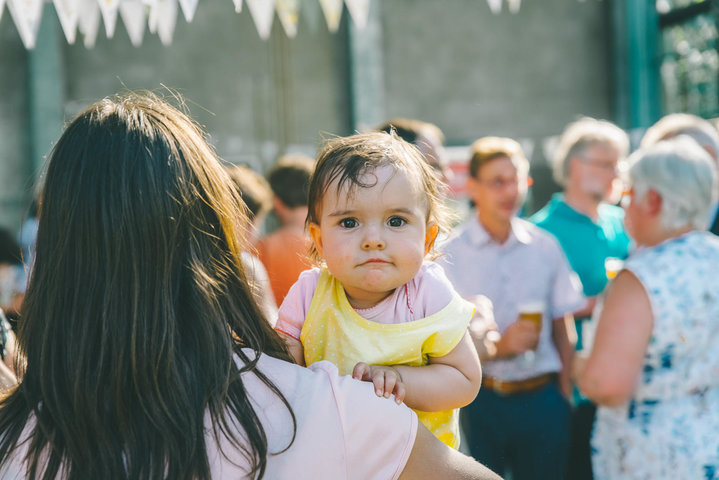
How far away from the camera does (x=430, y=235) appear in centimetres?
178

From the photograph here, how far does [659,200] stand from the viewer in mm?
2725

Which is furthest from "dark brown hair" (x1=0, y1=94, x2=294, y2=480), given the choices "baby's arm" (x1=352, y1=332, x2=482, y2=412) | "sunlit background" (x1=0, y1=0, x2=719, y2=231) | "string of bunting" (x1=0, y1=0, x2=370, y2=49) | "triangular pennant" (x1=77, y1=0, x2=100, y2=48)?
"sunlit background" (x1=0, y1=0, x2=719, y2=231)

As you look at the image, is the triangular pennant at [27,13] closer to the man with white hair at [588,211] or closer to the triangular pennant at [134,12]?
the triangular pennant at [134,12]

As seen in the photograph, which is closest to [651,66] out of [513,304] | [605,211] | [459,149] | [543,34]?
[543,34]

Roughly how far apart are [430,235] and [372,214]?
0.22 metres

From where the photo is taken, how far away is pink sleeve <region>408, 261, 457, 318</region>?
1.69 meters

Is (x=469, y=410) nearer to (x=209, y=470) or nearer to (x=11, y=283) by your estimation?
(x=209, y=470)

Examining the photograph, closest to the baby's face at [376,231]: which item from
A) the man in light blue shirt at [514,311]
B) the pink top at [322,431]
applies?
the pink top at [322,431]

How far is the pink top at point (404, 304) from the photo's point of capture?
1692mm

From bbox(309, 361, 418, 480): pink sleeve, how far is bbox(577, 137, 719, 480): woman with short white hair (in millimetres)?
1406

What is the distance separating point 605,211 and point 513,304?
1.15 meters

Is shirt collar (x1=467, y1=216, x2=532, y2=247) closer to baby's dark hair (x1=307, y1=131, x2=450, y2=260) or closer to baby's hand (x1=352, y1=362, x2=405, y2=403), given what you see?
baby's dark hair (x1=307, y1=131, x2=450, y2=260)

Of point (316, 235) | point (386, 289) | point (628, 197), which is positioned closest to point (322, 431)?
point (386, 289)

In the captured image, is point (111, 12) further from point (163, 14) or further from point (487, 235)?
point (487, 235)
